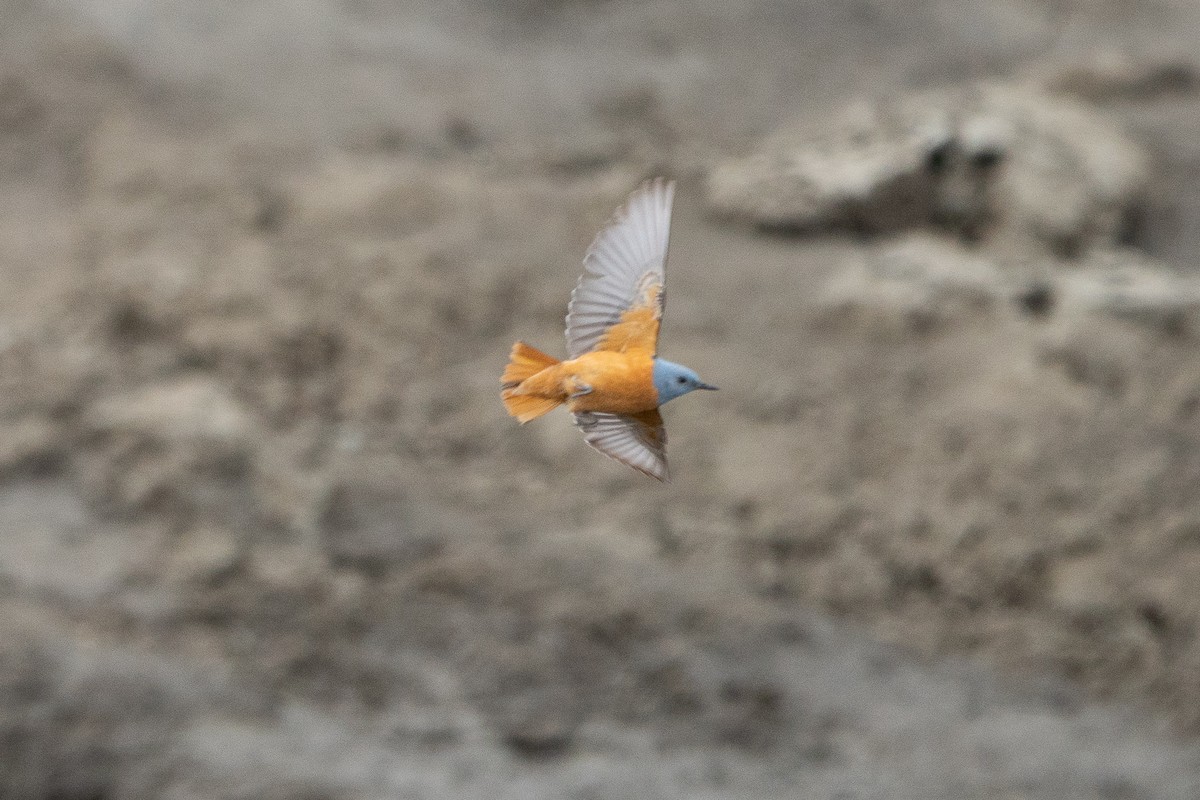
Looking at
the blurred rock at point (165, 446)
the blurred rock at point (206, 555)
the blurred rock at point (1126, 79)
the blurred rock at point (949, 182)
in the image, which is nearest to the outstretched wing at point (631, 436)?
the blurred rock at point (206, 555)

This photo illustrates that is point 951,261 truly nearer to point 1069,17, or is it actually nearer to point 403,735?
point 1069,17

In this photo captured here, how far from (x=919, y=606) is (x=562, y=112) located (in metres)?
3.00

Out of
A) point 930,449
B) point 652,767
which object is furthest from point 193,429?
point 930,449

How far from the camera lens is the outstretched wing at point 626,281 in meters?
2.21

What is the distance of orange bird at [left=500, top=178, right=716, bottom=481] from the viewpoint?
2.06 metres

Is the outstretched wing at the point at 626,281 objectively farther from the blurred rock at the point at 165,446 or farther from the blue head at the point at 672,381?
the blurred rock at the point at 165,446

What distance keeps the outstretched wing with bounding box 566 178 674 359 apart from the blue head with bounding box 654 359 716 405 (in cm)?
10

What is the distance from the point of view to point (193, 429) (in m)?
6.38

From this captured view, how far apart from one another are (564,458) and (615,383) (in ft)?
14.0

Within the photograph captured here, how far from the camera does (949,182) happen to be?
22.9 ft

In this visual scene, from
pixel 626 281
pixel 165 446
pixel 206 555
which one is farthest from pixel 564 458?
pixel 626 281

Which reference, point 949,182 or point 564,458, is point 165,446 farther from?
point 949,182

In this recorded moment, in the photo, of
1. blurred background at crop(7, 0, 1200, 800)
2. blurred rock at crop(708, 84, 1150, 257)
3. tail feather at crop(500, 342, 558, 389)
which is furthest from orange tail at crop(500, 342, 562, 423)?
blurred rock at crop(708, 84, 1150, 257)

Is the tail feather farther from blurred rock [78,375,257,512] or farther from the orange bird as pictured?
blurred rock [78,375,257,512]
